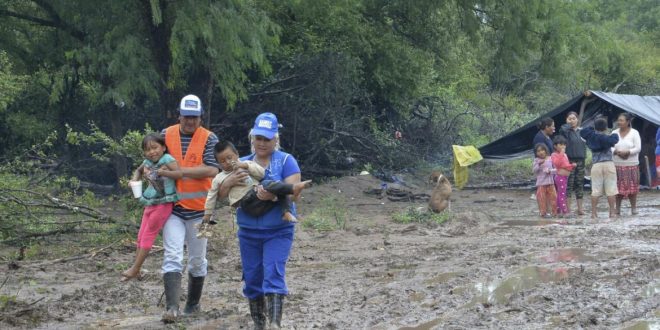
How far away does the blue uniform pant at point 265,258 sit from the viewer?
6.11m

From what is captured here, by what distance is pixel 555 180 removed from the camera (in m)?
15.1

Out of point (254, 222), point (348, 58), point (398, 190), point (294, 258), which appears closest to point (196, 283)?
point (254, 222)

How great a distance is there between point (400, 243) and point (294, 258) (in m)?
1.79

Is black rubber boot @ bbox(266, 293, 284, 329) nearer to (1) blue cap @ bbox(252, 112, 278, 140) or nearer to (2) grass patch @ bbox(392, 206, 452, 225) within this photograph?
(1) blue cap @ bbox(252, 112, 278, 140)

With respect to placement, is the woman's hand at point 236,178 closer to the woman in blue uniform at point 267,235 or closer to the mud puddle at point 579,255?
the woman in blue uniform at point 267,235

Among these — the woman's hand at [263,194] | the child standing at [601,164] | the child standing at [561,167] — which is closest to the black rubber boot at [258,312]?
the woman's hand at [263,194]

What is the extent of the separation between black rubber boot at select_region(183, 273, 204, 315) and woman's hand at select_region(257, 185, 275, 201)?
57.3 inches

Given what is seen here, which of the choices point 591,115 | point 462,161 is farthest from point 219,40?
point 591,115

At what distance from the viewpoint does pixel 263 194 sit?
5984 mm

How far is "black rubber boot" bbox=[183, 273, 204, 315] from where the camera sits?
7167mm

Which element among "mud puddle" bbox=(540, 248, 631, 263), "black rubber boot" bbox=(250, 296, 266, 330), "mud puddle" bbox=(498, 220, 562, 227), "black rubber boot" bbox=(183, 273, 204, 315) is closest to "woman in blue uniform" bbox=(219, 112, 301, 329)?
"black rubber boot" bbox=(250, 296, 266, 330)

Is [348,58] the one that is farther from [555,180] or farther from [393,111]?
[555,180]

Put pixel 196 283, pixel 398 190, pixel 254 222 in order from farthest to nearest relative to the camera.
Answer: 1. pixel 398 190
2. pixel 196 283
3. pixel 254 222

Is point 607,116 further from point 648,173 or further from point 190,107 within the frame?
point 190,107
